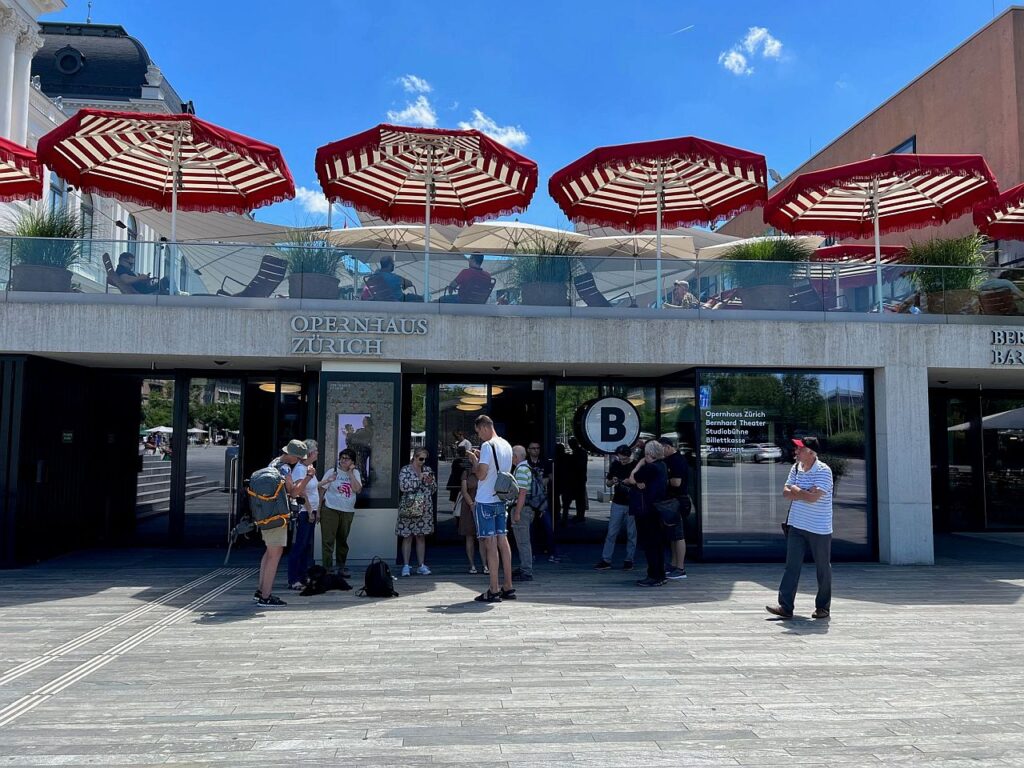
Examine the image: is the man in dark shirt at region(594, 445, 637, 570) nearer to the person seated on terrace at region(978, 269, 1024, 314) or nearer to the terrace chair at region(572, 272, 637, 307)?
the terrace chair at region(572, 272, 637, 307)

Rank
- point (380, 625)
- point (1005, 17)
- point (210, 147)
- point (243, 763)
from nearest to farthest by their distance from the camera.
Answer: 1. point (243, 763)
2. point (380, 625)
3. point (210, 147)
4. point (1005, 17)

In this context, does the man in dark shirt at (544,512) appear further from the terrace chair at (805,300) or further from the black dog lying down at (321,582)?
the terrace chair at (805,300)

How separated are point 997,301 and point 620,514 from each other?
21.5ft

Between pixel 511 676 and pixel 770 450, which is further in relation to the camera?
pixel 770 450

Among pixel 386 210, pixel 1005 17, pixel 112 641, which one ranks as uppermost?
pixel 1005 17

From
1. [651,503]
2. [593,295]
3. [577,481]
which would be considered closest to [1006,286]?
[593,295]

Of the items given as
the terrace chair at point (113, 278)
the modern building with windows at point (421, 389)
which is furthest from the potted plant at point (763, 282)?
the terrace chair at point (113, 278)

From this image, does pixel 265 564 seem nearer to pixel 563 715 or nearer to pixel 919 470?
pixel 563 715

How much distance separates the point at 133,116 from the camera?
10.8 m

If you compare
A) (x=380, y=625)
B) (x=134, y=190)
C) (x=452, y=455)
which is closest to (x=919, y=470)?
(x=452, y=455)

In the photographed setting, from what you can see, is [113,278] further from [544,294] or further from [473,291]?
[544,294]

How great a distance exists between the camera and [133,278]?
10758 millimetres

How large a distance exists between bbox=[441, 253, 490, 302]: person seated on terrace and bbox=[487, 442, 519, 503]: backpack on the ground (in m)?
3.45

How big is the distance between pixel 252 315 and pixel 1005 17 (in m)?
20.4
